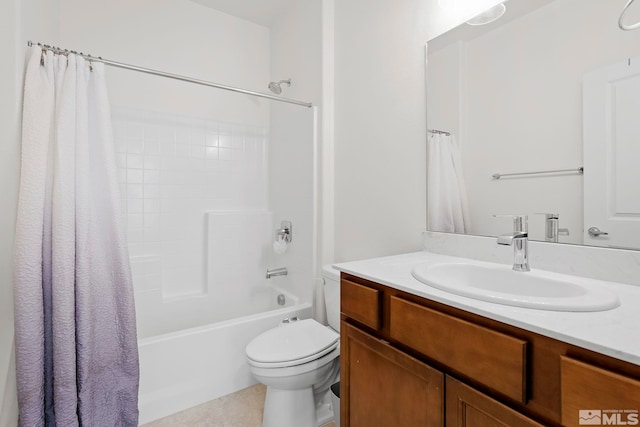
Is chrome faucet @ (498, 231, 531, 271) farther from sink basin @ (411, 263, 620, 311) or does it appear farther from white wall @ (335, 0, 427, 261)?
white wall @ (335, 0, 427, 261)

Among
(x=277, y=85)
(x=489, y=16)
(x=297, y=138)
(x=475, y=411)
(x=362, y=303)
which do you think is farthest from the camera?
(x=277, y=85)

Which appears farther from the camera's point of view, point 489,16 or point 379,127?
point 379,127

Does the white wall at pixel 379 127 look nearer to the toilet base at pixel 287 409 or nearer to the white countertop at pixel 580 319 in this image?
the white countertop at pixel 580 319

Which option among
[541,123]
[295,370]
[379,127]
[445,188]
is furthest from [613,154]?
[295,370]

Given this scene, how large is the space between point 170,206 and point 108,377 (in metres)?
1.19

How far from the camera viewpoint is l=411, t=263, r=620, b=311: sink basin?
644 millimetres

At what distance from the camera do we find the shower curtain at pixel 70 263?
114cm

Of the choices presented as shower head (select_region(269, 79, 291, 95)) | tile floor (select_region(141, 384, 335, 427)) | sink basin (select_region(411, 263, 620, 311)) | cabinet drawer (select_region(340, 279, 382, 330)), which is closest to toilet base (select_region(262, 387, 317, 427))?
tile floor (select_region(141, 384, 335, 427))

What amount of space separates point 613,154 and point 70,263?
78.2 inches

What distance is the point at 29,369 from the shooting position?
1.13 metres

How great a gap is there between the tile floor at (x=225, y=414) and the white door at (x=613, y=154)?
4.83ft

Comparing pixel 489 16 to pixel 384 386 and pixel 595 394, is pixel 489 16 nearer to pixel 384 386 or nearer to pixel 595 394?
pixel 595 394

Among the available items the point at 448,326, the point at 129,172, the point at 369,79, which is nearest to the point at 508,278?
the point at 448,326

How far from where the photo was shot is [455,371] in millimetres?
717
